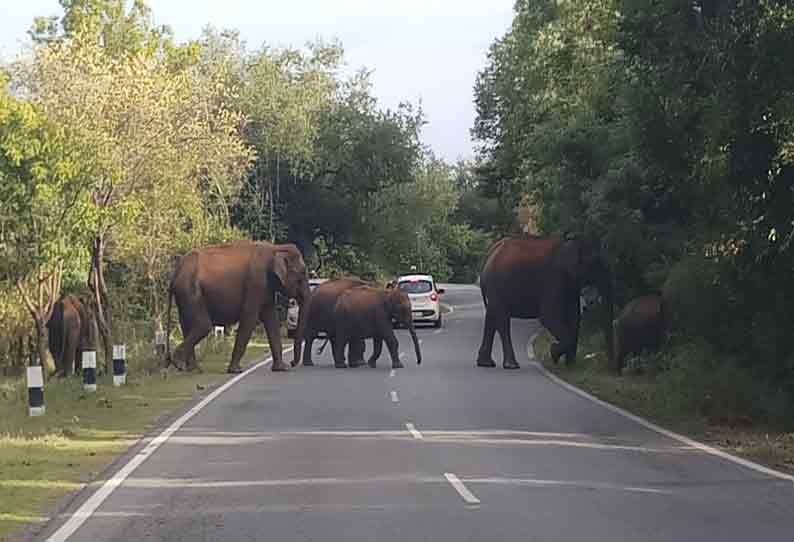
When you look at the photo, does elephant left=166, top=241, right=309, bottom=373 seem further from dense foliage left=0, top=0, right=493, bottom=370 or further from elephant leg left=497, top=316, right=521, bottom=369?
elephant leg left=497, top=316, right=521, bottom=369

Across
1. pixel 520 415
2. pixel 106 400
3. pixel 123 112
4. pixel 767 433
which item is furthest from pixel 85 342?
pixel 767 433

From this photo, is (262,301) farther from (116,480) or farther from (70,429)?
(116,480)

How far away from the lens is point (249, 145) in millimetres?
49781

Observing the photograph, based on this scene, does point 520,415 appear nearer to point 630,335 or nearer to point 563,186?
point 630,335

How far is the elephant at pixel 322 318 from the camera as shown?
31.6 metres

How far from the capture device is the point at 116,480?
1384 cm

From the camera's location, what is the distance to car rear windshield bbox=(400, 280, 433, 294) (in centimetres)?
4928

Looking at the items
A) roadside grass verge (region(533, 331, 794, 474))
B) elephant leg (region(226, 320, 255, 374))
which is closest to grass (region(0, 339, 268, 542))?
elephant leg (region(226, 320, 255, 374))

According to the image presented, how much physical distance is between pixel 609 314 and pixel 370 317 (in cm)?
524

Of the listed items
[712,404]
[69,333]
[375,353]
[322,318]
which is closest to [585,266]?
[375,353]

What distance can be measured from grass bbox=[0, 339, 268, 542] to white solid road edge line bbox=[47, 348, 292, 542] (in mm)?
267

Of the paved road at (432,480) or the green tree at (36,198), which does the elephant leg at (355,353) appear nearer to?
the green tree at (36,198)

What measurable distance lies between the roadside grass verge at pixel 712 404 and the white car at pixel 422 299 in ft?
75.6

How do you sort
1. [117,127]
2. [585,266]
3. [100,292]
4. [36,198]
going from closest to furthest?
1. [36,198]
2. [585,266]
3. [100,292]
4. [117,127]
